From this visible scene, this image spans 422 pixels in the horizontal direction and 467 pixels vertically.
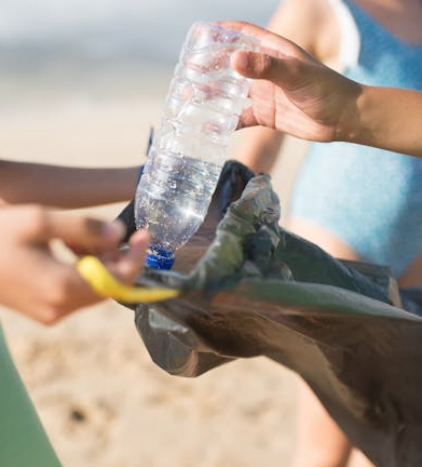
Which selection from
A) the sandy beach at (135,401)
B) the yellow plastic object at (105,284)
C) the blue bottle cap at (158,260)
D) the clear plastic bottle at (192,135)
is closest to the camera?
the yellow plastic object at (105,284)

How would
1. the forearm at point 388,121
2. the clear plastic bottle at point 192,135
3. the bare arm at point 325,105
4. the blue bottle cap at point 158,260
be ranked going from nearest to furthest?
the blue bottle cap at point 158,260
the bare arm at point 325,105
the forearm at point 388,121
the clear plastic bottle at point 192,135

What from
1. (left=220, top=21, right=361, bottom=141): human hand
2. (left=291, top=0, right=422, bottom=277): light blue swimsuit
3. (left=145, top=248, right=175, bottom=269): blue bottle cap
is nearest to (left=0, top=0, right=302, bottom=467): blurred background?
(left=291, top=0, right=422, bottom=277): light blue swimsuit

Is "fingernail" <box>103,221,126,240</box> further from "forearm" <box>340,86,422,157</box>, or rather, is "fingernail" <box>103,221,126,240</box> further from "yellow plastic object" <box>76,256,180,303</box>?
"forearm" <box>340,86,422,157</box>

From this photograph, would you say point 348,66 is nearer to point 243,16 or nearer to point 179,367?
point 179,367

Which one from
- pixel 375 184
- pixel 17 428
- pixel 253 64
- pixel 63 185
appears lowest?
pixel 17 428

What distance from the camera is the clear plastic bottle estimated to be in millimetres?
1914

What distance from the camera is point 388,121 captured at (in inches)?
71.3

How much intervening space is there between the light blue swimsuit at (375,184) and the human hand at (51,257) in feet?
5.04

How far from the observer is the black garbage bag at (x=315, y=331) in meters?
1.39

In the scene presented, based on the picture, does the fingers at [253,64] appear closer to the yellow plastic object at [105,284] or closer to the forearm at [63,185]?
the forearm at [63,185]

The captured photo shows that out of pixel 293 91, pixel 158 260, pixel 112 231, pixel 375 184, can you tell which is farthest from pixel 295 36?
pixel 112 231

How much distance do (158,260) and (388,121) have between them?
0.59 meters

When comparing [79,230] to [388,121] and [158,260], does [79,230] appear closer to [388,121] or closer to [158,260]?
[158,260]

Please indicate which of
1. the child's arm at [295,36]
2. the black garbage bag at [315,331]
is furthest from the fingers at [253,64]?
the child's arm at [295,36]
